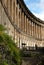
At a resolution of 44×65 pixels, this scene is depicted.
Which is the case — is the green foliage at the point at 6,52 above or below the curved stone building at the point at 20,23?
below

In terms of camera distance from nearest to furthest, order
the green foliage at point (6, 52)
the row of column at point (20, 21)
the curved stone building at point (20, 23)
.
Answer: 1. the green foliage at point (6, 52)
2. the curved stone building at point (20, 23)
3. the row of column at point (20, 21)

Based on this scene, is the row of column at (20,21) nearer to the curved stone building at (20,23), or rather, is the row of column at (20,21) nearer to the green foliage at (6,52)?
the curved stone building at (20,23)

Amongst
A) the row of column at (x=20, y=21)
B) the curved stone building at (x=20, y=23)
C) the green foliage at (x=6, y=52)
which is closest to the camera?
the green foliage at (x=6, y=52)

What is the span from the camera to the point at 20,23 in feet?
245

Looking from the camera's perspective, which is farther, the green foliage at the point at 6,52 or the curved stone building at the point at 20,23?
the curved stone building at the point at 20,23

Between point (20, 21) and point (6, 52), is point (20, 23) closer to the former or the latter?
point (20, 21)

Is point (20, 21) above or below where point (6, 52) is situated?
above

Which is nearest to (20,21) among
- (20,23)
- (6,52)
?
(20,23)

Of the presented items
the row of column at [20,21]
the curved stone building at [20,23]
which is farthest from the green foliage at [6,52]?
the row of column at [20,21]

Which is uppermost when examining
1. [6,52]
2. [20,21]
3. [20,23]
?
[20,21]

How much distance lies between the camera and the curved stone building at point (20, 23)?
53.1m

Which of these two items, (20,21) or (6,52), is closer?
(6,52)

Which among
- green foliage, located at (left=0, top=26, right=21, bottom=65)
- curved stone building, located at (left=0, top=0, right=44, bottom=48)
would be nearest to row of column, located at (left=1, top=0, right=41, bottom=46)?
curved stone building, located at (left=0, top=0, right=44, bottom=48)

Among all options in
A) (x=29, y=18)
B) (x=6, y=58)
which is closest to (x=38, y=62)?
(x=6, y=58)
